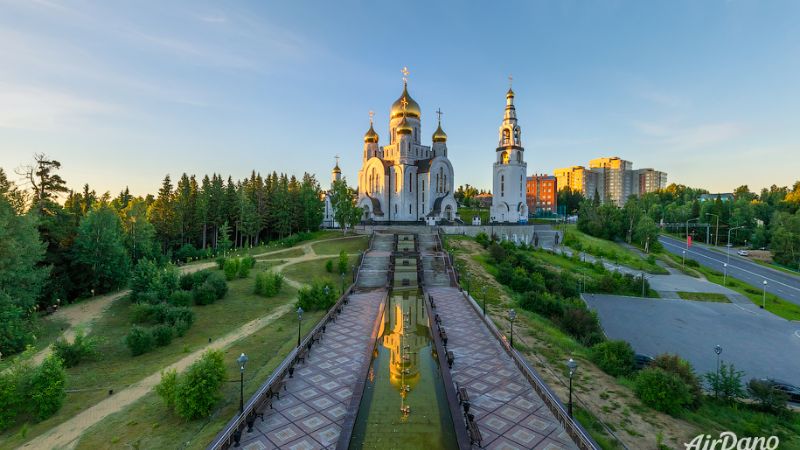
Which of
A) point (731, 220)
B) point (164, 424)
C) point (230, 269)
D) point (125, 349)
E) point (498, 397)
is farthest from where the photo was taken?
point (731, 220)

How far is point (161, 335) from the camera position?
659 inches

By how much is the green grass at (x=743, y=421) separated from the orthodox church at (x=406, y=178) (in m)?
36.8

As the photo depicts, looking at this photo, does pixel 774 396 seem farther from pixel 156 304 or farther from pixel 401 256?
pixel 156 304

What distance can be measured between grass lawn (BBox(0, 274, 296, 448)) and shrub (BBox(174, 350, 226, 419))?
12.5ft

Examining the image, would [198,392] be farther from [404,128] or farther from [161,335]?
[404,128]

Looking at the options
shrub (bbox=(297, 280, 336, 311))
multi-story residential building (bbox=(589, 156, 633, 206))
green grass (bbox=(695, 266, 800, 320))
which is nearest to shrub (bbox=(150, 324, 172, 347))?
shrub (bbox=(297, 280, 336, 311))

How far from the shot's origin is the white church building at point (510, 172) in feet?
164

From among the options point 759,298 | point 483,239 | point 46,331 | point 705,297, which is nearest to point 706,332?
point 705,297

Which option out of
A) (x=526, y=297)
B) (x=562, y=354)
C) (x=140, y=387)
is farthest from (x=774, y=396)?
(x=140, y=387)

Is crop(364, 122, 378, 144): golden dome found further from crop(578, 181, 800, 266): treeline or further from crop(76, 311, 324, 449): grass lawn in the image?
crop(76, 311, 324, 449): grass lawn

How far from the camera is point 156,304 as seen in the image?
66.3 feet

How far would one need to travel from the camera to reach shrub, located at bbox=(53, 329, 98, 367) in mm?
14539

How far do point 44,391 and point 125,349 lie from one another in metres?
6.09

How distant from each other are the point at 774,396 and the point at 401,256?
22484 millimetres
